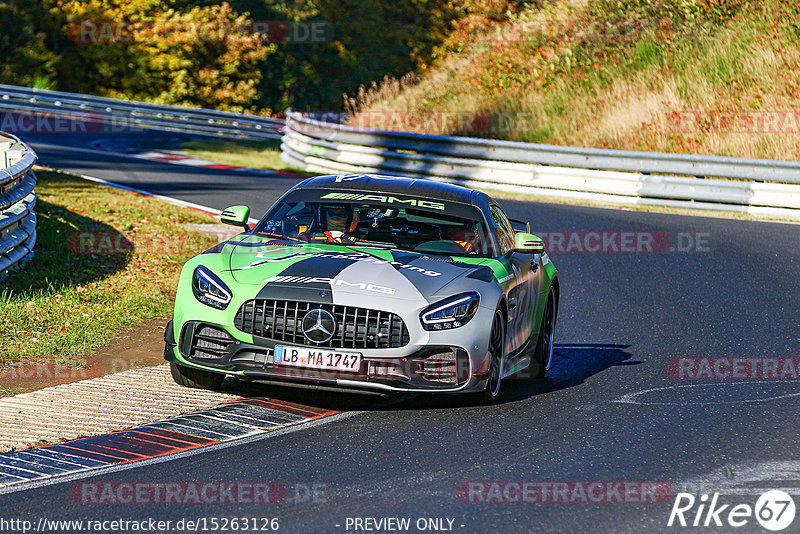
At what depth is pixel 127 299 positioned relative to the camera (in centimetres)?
1077

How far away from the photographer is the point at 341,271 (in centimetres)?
738

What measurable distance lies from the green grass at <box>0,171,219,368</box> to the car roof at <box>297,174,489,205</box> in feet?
7.63

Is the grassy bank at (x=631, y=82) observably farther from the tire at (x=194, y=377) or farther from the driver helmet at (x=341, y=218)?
the tire at (x=194, y=377)

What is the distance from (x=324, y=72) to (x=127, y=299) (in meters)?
42.7

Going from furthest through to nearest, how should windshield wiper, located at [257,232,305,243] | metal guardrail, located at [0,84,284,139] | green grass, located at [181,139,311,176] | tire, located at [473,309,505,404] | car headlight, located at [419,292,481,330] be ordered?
metal guardrail, located at [0,84,284,139], green grass, located at [181,139,311,176], windshield wiper, located at [257,232,305,243], tire, located at [473,309,505,404], car headlight, located at [419,292,481,330]

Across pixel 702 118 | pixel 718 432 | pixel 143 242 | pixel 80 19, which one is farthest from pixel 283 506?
pixel 80 19

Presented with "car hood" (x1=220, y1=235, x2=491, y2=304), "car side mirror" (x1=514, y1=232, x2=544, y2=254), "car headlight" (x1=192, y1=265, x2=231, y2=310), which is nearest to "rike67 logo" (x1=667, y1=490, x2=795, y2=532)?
"car hood" (x1=220, y1=235, x2=491, y2=304)

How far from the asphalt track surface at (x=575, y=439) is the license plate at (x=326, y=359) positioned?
1.21 feet

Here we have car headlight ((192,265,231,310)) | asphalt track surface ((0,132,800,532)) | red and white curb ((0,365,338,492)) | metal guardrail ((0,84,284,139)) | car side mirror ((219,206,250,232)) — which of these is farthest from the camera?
metal guardrail ((0,84,284,139))

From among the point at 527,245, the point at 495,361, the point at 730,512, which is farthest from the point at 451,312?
the point at 730,512

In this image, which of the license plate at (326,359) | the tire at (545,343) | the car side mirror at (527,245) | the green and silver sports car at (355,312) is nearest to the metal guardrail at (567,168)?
the tire at (545,343)

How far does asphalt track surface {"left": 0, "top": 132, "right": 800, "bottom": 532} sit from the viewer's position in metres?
5.38

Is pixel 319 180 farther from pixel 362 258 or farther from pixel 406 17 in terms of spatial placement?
pixel 406 17

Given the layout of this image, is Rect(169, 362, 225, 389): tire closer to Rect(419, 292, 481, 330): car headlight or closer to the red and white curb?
the red and white curb
